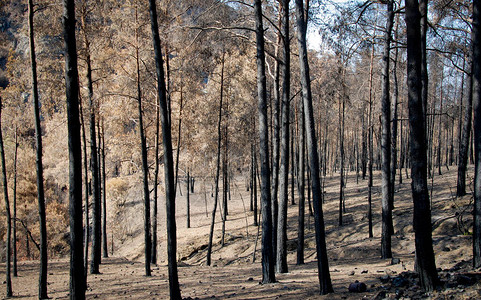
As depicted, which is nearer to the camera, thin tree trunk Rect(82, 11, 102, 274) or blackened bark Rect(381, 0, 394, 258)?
blackened bark Rect(381, 0, 394, 258)

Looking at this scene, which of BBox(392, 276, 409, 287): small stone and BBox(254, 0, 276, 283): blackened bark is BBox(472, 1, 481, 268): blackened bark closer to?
BBox(392, 276, 409, 287): small stone

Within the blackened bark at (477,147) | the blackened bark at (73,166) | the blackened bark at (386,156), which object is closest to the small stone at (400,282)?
the blackened bark at (477,147)

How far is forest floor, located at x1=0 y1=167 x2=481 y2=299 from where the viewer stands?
6.87 m

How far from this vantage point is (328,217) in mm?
22688

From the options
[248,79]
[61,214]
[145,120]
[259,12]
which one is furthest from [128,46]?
[61,214]

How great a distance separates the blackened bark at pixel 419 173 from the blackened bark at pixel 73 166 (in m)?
5.92

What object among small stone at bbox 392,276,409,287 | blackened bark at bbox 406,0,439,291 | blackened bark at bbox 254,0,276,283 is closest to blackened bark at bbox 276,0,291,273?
blackened bark at bbox 254,0,276,283

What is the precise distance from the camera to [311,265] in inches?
506

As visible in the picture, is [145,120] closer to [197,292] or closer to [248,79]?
[248,79]

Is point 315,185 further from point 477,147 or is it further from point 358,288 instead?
point 477,147

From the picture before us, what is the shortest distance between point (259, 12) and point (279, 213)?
5.79m

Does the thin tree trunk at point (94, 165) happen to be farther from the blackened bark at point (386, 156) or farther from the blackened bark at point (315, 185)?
the blackened bark at point (386, 156)

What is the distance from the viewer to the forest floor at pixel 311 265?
22.5 feet

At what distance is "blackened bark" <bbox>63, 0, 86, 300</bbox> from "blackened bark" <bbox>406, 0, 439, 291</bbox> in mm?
5917
